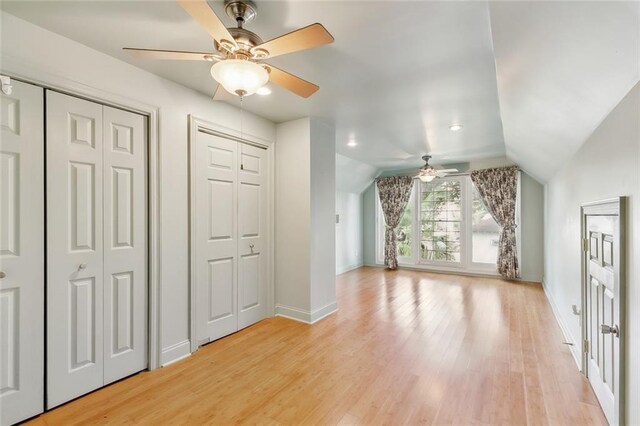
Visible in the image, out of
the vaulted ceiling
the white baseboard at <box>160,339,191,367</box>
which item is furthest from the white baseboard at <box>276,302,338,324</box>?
the vaulted ceiling

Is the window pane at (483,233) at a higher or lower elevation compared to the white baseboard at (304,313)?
higher

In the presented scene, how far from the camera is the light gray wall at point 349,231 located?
655 cm

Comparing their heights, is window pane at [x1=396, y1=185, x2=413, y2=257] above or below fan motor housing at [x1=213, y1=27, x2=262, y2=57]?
below

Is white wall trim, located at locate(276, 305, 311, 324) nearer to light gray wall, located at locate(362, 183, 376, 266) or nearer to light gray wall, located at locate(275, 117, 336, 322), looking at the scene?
light gray wall, located at locate(275, 117, 336, 322)

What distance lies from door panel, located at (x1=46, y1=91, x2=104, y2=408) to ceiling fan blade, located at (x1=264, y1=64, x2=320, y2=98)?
144 centimetres

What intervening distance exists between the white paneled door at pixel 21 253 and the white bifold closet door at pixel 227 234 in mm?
1064

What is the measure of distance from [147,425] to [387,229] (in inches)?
233

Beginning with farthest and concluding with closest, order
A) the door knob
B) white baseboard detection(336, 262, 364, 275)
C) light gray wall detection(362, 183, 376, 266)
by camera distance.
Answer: light gray wall detection(362, 183, 376, 266)
white baseboard detection(336, 262, 364, 275)
the door knob

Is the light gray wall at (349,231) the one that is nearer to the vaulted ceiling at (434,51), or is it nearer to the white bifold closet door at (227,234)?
the white bifold closet door at (227,234)

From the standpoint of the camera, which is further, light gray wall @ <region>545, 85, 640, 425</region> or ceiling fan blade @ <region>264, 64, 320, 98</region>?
ceiling fan blade @ <region>264, 64, 320, 98</region>

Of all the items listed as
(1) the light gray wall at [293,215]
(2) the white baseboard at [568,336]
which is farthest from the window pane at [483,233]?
(1) the light gray wall at [293,215]

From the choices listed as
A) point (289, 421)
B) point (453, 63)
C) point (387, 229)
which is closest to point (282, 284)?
point (289, 421)

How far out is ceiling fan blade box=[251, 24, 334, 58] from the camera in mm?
1313

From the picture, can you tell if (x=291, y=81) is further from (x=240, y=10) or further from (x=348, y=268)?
(x=348, y=268)
